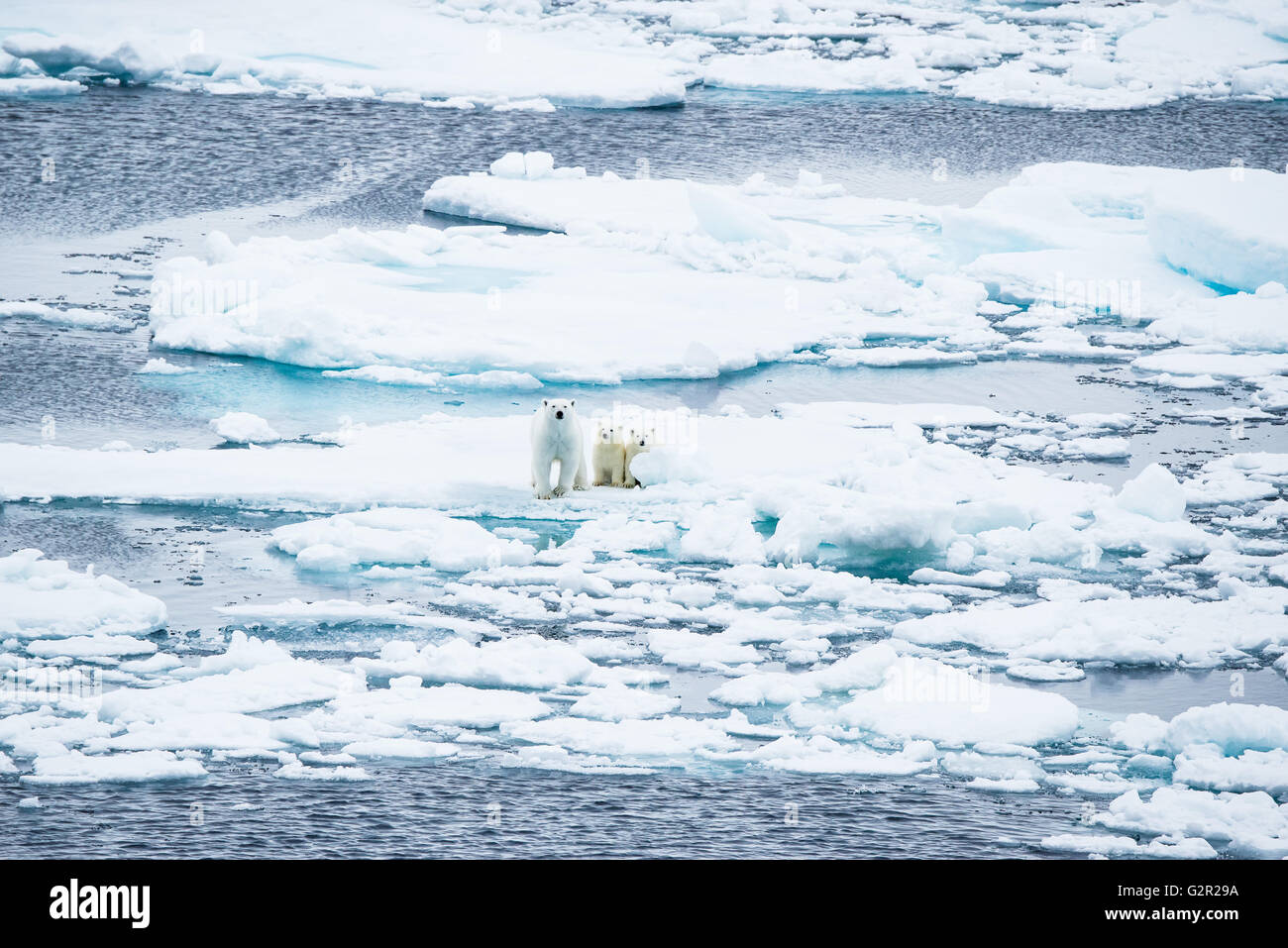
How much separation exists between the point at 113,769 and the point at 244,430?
3.70 meters

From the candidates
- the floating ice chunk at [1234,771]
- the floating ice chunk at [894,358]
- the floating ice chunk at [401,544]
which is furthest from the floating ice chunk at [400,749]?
the floating ice chunk at [894,358]

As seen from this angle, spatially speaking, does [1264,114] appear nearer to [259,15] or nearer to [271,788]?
[259,15]

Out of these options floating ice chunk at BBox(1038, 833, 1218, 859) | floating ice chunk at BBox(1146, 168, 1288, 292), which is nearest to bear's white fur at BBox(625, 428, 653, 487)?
floating ice chunk at BBox(1038, 833, 1218, 859)

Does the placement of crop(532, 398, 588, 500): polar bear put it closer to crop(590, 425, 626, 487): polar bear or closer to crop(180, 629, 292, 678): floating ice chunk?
crop(590, 425, 626, 487): polar bear

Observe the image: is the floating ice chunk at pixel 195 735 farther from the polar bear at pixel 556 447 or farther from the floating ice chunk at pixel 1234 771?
the floating ice chunk at pixel 1234 771

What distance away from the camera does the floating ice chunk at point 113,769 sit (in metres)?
5.43

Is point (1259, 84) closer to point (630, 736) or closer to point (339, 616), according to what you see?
point (339, 616)

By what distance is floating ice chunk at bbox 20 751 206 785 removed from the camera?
543cm

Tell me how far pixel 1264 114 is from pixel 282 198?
34.9 ft

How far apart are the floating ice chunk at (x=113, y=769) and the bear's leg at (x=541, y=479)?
2.73m

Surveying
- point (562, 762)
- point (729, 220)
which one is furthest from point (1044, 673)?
point (729, 220)

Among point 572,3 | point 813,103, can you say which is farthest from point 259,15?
point 813,103

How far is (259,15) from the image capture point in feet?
70.0

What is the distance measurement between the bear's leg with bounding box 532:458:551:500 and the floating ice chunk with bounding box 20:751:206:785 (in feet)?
8.97
